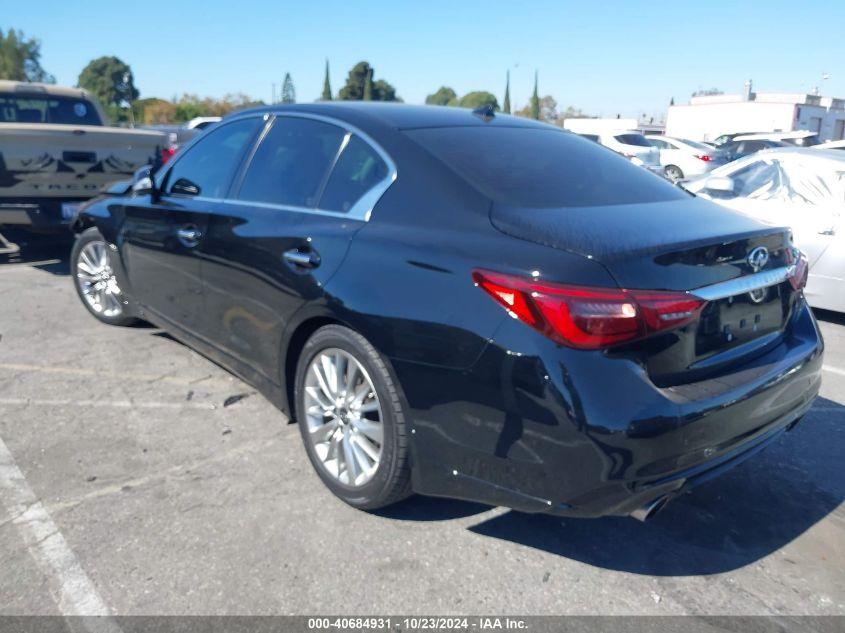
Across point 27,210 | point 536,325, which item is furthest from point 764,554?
point 27,210

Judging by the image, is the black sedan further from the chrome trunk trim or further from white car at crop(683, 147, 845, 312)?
white car at crop(683, 147, 845, 312)

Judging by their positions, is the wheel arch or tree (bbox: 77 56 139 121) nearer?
the wheel arch

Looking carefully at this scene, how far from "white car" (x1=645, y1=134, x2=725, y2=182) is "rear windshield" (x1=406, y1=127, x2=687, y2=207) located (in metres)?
19.0

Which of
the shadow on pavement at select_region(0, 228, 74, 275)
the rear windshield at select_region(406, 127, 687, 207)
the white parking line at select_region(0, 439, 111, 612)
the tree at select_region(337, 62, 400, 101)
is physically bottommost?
the white parking line at select_region(0, 439, 111, 612)

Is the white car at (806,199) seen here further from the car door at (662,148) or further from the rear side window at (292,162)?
the car door at (662,148)

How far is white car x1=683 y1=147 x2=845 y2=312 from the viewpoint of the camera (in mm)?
6289

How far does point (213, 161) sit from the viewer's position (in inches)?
166

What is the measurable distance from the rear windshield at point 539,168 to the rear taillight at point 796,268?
1.83 ft

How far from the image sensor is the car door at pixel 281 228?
317cm

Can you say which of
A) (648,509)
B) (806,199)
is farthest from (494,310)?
(806,199)

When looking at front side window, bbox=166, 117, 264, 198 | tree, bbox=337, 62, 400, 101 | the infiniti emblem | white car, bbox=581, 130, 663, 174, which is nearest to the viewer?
the infiniti emblem

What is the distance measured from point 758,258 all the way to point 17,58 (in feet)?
292

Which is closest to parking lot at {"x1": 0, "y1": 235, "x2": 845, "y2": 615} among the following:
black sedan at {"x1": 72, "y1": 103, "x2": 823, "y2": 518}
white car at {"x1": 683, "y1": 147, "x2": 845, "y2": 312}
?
black sedan at {"x1": 72, "y1": 103, "x2": 823, "y2": 518}

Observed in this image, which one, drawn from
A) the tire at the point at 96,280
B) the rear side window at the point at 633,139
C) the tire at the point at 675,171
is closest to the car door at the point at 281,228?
the tire at the point at 96,280
